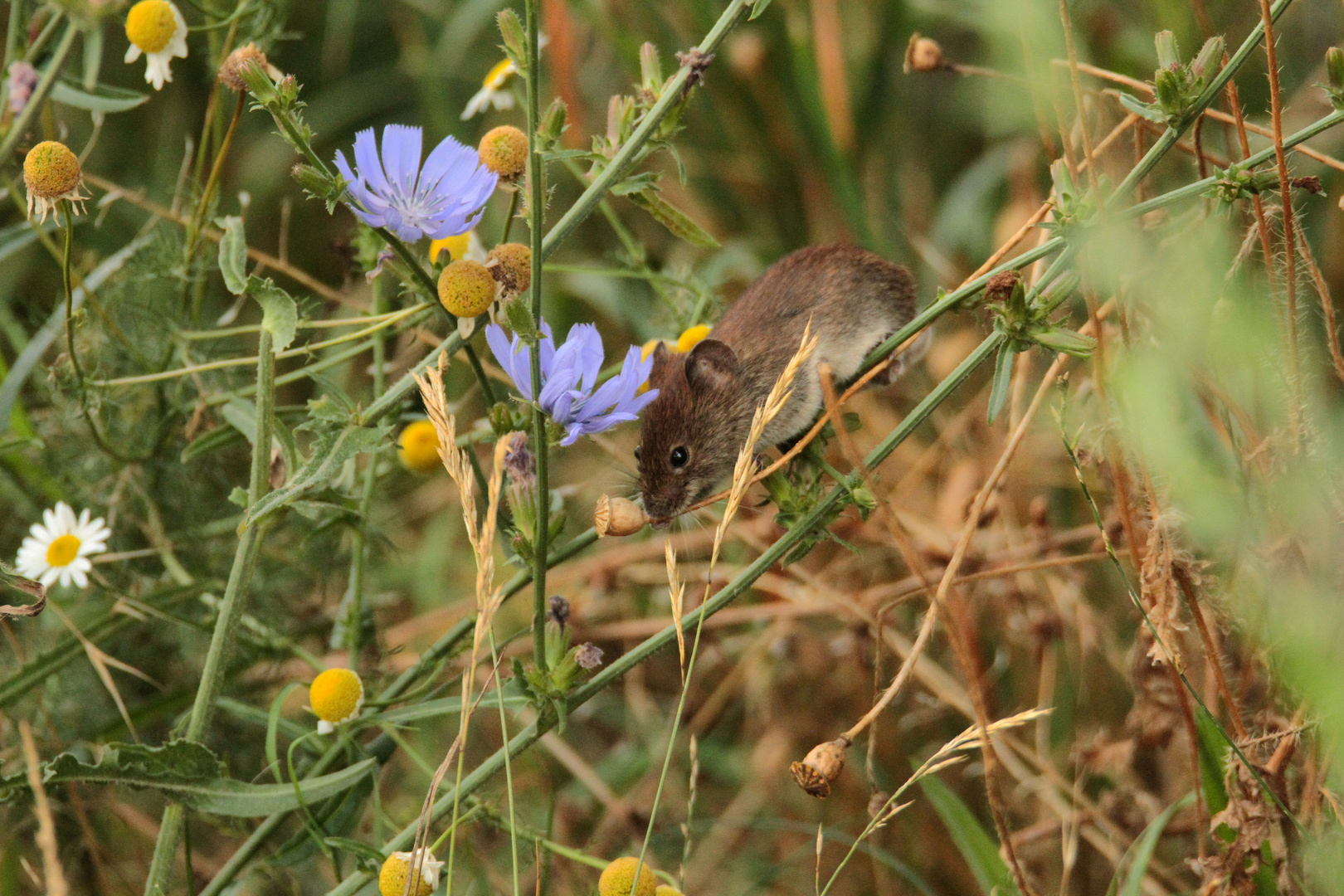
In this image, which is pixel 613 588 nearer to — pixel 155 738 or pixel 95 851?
pixel 155 738

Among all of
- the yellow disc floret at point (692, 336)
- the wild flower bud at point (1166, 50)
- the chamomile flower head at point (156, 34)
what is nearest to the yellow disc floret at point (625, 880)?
the yellow disc floret at point (692, 336)

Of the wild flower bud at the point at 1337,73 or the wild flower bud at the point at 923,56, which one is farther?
the wild flower bud at the point at 923,56

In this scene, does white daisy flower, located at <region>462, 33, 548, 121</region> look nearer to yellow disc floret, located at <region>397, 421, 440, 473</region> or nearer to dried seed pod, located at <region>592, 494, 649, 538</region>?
yellow disc floret, located at <region>397, 421, 440, 473</region>

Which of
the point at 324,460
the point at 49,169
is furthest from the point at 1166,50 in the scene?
the point at 49,169

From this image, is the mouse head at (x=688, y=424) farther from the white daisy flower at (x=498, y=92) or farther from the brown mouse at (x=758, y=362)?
the white daisy flower at (x=498, y=92)

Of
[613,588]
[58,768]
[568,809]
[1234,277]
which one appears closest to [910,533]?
[613,588]

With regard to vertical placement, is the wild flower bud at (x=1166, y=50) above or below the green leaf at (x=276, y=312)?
below

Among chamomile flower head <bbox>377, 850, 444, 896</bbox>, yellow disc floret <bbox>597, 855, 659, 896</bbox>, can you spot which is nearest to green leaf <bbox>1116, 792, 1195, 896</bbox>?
yellow disc floret <bbox>597, 855, 659, 896</bbox>

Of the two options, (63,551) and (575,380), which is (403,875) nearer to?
(575,380)
